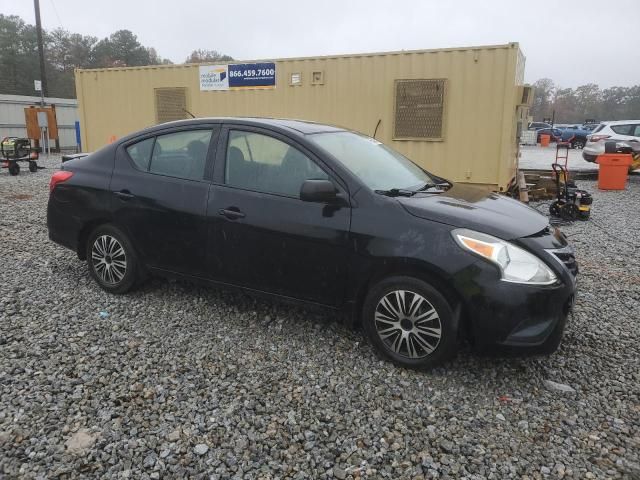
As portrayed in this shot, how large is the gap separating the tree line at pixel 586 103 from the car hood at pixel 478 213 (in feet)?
226

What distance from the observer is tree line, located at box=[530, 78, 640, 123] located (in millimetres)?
66625

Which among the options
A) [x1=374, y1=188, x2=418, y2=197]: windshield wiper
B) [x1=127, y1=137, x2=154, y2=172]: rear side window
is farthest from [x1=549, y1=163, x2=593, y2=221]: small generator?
[x1=127, y1=137, x2=154, y2=172]: rear side window

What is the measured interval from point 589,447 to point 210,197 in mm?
2851

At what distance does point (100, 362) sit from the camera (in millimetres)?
3281

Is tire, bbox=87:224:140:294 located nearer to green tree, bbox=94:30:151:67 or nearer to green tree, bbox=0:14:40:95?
green tree, bbox=0:14:40:95

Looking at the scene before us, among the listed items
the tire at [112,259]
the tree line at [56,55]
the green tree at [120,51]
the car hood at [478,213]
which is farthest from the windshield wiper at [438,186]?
the green tree at [120,51]

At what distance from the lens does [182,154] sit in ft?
13.3

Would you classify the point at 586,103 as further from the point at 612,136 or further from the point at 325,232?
the point at 325,232

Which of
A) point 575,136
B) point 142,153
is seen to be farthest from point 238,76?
point 575,136

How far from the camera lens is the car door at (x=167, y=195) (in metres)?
3.87

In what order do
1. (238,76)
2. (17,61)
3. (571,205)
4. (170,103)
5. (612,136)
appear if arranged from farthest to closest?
1. (17,61)
2. (612,136)
3. (170,103)
4. (238,76)
5. (571,205)

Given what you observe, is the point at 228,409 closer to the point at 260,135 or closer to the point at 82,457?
the point at 82,457

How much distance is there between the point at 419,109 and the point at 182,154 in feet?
19.0

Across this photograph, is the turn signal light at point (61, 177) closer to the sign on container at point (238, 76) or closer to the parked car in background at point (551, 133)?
the sign on container at point (238, 76)
